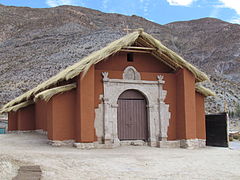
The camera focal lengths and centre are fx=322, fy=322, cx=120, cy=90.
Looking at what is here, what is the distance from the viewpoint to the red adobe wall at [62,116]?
465 inches

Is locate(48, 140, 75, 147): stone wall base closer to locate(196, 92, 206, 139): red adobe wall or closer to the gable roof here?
the gable roof

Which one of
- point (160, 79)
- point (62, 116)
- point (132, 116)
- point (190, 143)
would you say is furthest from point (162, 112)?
point (62, 116)

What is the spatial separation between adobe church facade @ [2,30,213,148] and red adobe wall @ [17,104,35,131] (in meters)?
4.84

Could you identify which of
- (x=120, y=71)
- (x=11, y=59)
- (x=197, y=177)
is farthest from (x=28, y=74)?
(x=197, y=177)

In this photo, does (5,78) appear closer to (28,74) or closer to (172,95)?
(28,74)

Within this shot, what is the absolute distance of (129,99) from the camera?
1332cm

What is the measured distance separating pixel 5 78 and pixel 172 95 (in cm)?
3026

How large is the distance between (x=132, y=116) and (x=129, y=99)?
0.71m

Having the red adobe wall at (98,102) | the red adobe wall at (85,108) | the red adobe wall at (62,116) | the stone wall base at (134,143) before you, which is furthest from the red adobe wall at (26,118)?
the stone wall base at (134,143)

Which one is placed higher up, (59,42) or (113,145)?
(59,42)

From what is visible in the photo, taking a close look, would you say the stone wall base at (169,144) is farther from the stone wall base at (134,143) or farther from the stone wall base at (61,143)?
the stone wall base at (61,143)

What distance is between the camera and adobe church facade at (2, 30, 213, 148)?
1191 cm

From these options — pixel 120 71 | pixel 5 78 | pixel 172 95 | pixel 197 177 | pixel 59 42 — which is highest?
pixel 59 42

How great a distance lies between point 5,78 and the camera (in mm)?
39250
